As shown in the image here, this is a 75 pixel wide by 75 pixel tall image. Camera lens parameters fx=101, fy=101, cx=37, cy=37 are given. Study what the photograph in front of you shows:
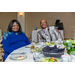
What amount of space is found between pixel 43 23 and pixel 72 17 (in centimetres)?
600

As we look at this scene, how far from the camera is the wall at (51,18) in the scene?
8070 millimetres

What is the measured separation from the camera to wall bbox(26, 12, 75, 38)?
807cm

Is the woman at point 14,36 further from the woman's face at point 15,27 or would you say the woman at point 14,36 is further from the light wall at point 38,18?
the light wall at point 38,18

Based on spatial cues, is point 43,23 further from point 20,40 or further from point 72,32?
point 72,32

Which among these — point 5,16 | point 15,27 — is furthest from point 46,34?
point 5,16

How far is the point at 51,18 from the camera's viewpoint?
8117 mm

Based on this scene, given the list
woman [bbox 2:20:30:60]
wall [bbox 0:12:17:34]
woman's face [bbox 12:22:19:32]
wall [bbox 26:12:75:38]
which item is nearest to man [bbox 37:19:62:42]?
woman [bbox 2:20:30:60]

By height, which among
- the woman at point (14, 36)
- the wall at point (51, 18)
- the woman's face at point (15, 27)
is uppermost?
the wall at point (51, 18)

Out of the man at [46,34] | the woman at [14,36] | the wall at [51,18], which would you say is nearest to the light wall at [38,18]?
the wall at [51,18]

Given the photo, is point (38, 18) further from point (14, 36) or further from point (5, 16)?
point (14, 36)

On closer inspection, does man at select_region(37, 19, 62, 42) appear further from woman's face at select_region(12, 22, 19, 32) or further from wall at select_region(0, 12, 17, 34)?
wall at select_region(0, 12, 17, 34)

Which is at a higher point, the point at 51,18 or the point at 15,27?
the point at 51,18

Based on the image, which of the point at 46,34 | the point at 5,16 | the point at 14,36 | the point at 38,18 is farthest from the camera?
the point at 38,18
